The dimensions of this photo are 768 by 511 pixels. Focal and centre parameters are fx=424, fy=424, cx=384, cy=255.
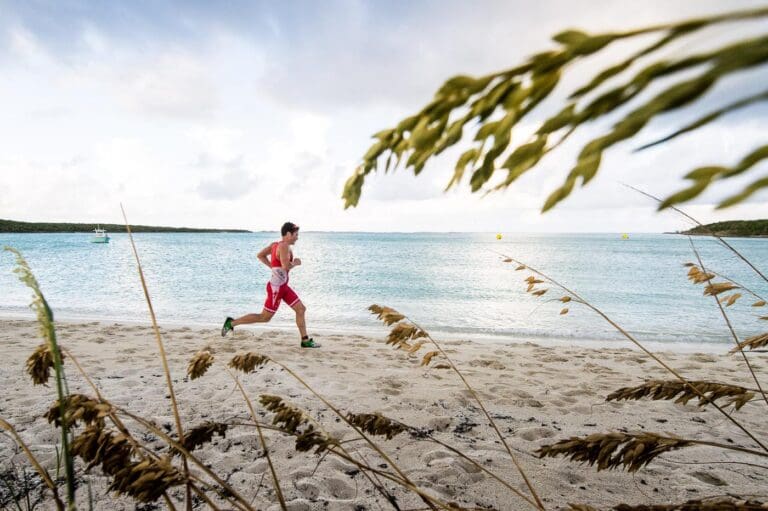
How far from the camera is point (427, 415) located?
438cm

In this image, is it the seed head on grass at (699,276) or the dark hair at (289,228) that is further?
the dark hair at (289,228)

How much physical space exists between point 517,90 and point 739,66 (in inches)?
13.1

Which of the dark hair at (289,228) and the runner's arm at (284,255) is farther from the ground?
the dark hair at (289,228)

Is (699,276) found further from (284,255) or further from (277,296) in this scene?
(277,296)

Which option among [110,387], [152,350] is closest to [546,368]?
[110,387]

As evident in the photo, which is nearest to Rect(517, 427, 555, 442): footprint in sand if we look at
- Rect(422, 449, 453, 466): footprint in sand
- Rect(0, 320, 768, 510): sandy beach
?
Rect(0, 320, 768, 510): sandy beach

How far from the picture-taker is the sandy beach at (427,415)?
2945 mm

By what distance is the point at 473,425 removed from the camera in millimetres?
4094

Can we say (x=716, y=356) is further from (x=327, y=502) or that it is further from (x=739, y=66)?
(x=739, y=66)

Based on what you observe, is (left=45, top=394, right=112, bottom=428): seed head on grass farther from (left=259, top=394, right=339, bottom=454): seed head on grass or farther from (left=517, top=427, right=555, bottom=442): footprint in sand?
(left=517, top=427, right=555, bottom=442): footprint in sand

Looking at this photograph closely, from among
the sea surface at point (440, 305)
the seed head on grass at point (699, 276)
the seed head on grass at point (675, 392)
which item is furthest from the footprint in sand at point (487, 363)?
the seed head on grass at point (675, 392)

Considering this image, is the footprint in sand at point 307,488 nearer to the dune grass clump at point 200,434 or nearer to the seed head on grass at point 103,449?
the dune grass clump at point 200,434

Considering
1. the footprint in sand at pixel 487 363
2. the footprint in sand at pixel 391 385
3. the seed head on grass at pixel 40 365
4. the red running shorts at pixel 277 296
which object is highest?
the seed head on grass at pixel 40 365

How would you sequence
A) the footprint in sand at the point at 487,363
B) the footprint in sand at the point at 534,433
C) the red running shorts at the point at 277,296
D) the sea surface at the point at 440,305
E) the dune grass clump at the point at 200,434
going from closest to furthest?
the dune grass clump at the point at 200,434
the footprint in sand at the point at 534,433
the footprint in sand at the point at 487,363
the red running shorts at the point at 277,296
the sea surface at the point at 440,305
